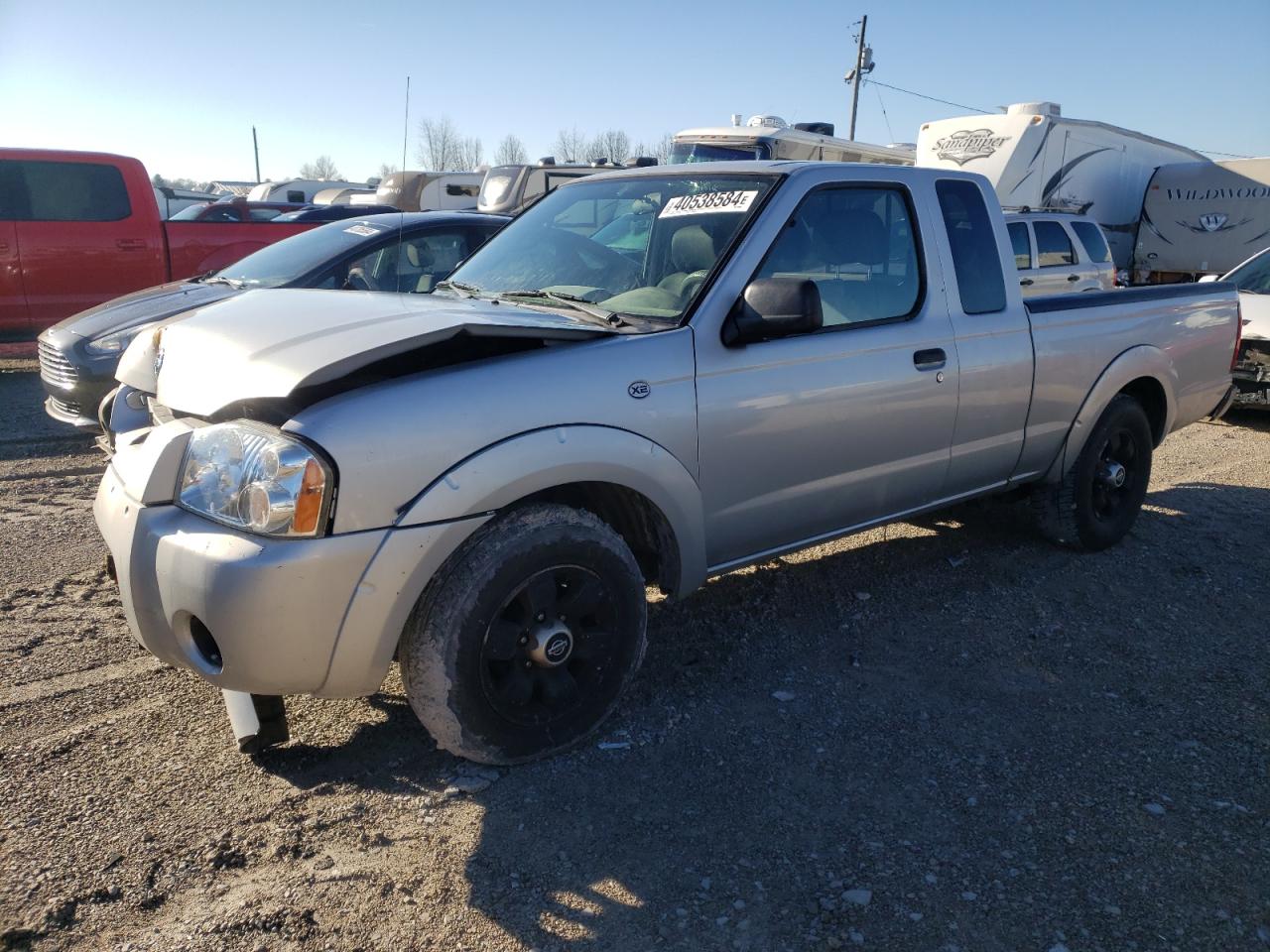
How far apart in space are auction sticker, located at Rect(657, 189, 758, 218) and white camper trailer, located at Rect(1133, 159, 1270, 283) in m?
15.8

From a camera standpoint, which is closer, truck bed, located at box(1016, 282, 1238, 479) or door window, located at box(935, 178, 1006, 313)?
door window, located at box(935, 178, 1006, 313)

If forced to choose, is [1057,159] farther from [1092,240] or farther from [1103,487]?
[1103,487]

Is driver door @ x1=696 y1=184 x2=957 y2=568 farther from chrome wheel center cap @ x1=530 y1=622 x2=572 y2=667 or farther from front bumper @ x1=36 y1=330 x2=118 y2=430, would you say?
front bumper @ x1=36 y1=330 x2=118 y2=430

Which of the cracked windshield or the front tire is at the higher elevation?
the cracked windshield

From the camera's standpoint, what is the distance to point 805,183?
12.0 ft

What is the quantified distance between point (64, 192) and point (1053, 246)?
36.4 feet

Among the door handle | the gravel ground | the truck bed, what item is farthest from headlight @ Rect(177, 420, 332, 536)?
the truck bed

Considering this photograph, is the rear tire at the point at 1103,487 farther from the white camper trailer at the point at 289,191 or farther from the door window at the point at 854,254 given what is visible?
the white camper trailer at the point at 289,191

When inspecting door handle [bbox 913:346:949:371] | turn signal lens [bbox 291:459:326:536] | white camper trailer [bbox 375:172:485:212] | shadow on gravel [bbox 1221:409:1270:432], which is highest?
white camper trailer [bbox 375:172:485:212]

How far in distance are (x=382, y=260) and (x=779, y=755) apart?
494 centimetres

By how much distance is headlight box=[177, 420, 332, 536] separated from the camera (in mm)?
2480

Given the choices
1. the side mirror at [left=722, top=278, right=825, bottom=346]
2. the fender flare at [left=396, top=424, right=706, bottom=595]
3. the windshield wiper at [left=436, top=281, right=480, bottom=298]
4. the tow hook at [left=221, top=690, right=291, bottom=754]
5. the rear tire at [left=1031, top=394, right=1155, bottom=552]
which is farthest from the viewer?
the rear tire at [left=1031, top=394, right=1155, bottom=552]

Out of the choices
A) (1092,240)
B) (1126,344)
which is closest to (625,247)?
(1126,344)

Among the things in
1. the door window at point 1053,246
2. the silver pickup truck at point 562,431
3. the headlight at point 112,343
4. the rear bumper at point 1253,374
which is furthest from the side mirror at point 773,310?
the door window at point 1053,246
